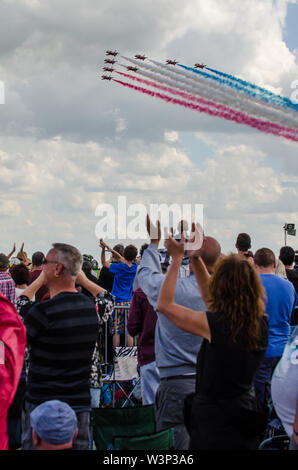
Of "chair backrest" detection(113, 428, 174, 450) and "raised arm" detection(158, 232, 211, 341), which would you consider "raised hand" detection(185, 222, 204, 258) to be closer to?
"raised arm" detection(158, 232, 211, 341)

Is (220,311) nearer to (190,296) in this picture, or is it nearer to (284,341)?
(190,296)

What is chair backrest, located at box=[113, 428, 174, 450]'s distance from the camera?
386 centimetres

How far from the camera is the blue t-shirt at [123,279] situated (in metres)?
11.0

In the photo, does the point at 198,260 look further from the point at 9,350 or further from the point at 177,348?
the point at 9,350

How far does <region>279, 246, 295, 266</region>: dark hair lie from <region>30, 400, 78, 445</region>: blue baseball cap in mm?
6117

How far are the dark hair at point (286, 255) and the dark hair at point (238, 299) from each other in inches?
212

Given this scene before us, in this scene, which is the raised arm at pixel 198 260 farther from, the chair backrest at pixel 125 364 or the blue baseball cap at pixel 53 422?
the chair backrest at pixel 125 364

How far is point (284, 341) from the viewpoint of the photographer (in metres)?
6.40

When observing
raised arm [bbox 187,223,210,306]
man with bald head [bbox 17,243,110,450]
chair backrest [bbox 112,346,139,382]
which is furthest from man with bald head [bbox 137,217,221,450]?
chair backrest [bbox 112,346,139,382]

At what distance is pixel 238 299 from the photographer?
3734 millimetres

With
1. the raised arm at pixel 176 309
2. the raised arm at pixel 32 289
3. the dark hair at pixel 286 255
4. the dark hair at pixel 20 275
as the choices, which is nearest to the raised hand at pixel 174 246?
the raised arm at pixel 176 309

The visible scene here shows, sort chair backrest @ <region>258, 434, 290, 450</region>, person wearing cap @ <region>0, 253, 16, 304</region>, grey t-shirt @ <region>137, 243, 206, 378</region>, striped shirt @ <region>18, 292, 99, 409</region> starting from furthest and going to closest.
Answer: person wearing cap @ <region>0, 253, 16, 304</region>, chair backrest @ <region>258, 434, 290, 450</region>, grey t-shirt @ <region>137, 243, 206, 378</region>, striped shirt @ <region>18, 292, 99, 409</region>
